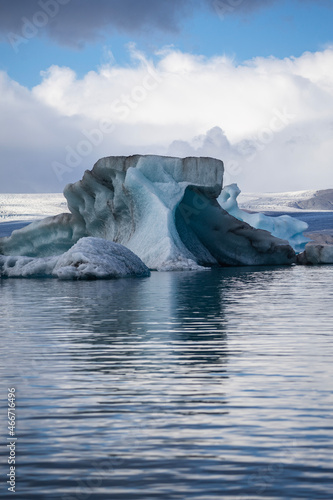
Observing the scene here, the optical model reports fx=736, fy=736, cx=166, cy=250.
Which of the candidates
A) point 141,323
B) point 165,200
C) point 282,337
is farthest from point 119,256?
point 282,337

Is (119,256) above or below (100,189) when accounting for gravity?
below

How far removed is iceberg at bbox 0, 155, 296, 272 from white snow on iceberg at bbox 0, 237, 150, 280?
3425 millimetres

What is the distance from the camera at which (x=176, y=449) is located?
3.02m

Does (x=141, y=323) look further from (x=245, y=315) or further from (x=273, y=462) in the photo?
(x=273, y=462)

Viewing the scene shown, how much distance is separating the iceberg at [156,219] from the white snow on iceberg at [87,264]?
11.2 ft

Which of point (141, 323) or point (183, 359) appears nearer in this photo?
point (183, 359)

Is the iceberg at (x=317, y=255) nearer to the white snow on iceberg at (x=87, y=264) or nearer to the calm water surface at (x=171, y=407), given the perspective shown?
the white snow on iceberg at (x=87, y=264)

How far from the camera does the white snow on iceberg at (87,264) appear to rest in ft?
55.1

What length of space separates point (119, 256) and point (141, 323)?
9924mm

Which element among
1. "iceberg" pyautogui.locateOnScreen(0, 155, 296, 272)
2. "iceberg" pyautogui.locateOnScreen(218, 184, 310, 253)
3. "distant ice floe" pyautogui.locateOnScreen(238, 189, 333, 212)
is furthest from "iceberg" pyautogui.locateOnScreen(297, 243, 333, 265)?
"distant ice floe" pyautogui.locateOnScreen(238, 189, 333, 212)

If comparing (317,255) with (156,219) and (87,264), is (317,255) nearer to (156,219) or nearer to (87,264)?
(156,219)

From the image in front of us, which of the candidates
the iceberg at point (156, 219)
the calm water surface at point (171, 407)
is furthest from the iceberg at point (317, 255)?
the calm water surface at point (171, 407)

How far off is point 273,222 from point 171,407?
3953 cm

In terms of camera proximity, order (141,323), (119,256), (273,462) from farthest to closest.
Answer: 1. (119,256)
2. (141,323)
3. (273,462)
